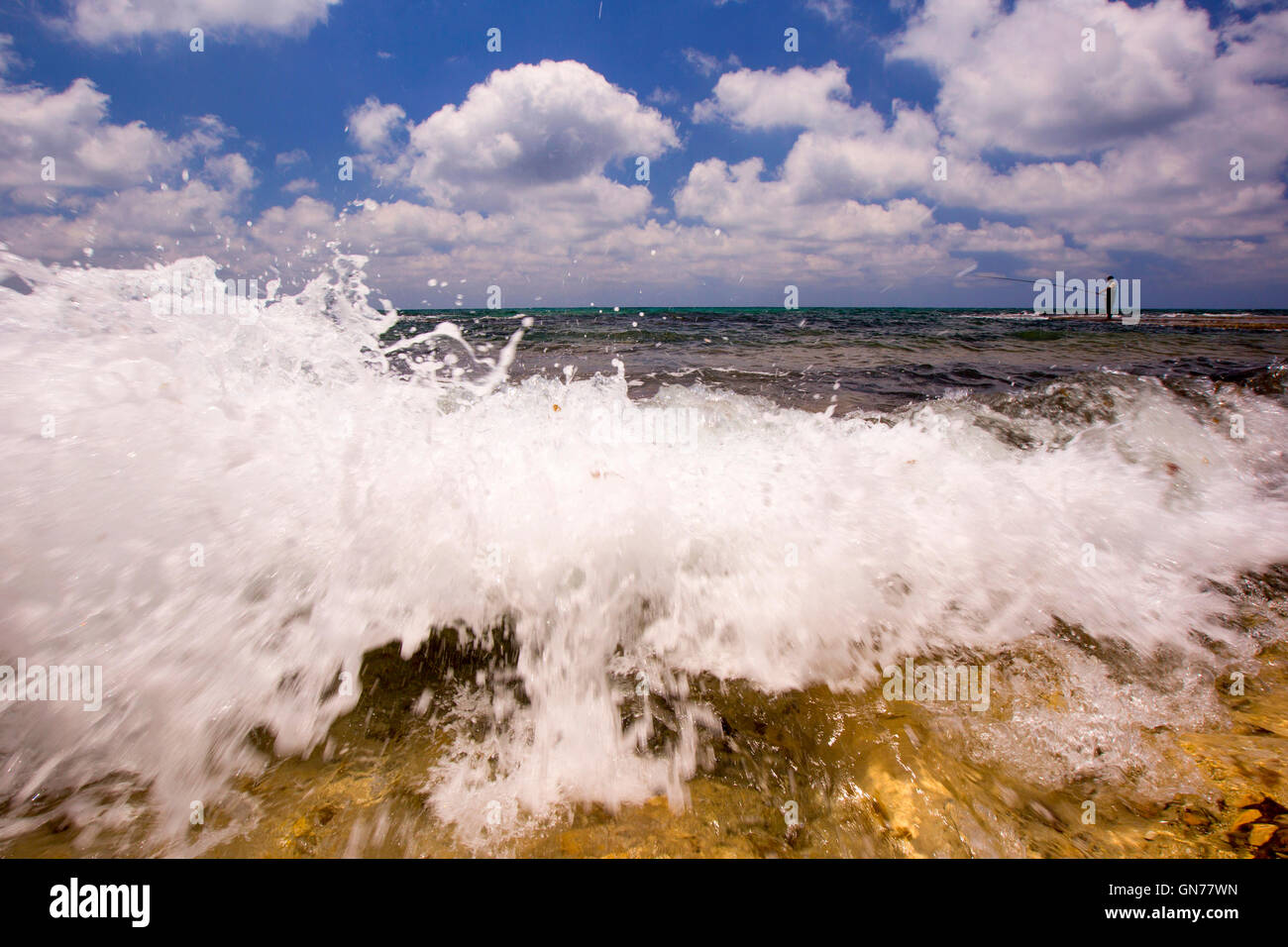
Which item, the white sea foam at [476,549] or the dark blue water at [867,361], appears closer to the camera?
the white sea foam at [476,549]

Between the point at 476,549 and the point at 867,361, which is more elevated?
the point at 867,361

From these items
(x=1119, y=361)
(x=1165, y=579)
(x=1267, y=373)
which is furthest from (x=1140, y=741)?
(x=1119, y=361)

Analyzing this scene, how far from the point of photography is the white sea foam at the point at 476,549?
5.67 ft

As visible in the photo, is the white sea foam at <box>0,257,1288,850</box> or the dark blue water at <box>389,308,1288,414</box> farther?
the dark blue water at <box>389,308,1288,414</box>

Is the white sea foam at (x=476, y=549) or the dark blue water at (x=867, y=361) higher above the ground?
the dark blue water at (x=867, y=361)

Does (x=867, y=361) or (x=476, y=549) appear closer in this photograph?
(x=476, y=549)

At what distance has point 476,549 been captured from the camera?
2.46m

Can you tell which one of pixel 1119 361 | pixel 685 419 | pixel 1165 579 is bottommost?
pixel 1165 579

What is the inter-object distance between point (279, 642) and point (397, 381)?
2083 millimetres

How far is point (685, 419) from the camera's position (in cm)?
391

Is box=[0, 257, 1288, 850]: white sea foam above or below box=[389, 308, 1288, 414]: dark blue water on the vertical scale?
below

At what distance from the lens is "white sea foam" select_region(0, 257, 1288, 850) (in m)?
1.73
